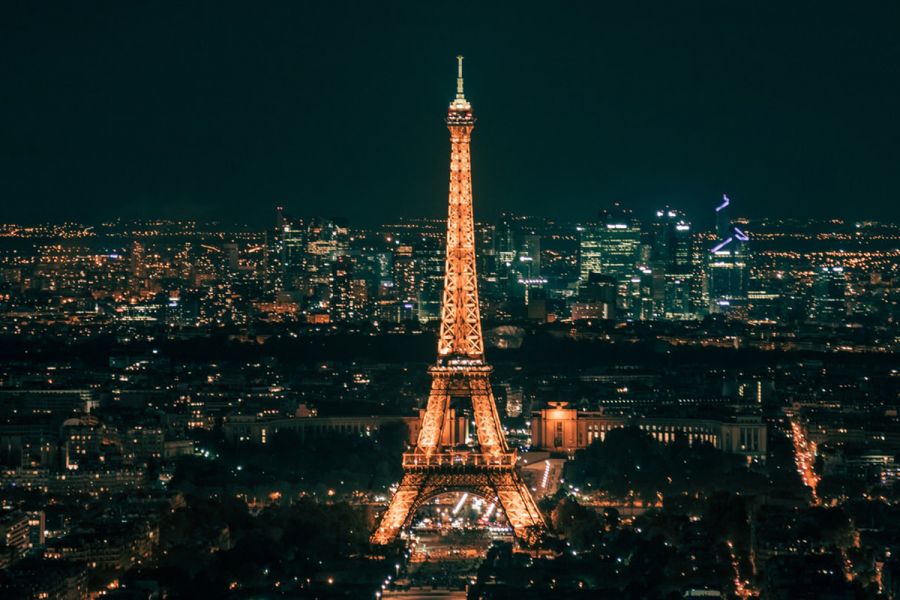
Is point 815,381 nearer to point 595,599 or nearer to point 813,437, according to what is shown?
point 813,437

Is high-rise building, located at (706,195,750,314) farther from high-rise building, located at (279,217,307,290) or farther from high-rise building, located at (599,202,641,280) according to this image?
high-rise building, located at (279,217,307,290)

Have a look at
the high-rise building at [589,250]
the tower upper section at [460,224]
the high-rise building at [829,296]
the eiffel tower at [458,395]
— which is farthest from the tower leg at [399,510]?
the high-rise building at [589,250]

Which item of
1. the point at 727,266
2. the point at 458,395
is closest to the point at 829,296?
the point at 727,266

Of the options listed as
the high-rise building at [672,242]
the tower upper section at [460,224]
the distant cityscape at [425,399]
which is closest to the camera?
the distant cityscape at [425,399]

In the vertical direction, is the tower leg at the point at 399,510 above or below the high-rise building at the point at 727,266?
below

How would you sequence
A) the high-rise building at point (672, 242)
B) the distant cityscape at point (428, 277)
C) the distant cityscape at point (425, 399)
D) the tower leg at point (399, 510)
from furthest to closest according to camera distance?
the high-rise building at point (672, 242)
the distant cityscape at point (428, 277)
the tower leg at point (399, 510)
the distant cityscape at point (425, 399)

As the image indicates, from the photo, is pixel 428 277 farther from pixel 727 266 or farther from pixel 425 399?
pixel 425 399

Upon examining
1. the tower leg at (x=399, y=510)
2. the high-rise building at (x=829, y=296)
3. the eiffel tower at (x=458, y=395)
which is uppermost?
the high-rise building at (x=829, y=296)

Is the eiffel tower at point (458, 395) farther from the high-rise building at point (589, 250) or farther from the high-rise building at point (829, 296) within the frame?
the high-rise building at point (589, 250)

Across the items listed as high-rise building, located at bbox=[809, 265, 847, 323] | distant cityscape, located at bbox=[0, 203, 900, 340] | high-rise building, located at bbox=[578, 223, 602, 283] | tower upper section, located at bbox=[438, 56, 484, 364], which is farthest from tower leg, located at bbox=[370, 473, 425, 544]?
high-rise building, located at bbox=[578, 223, 602, 283]
